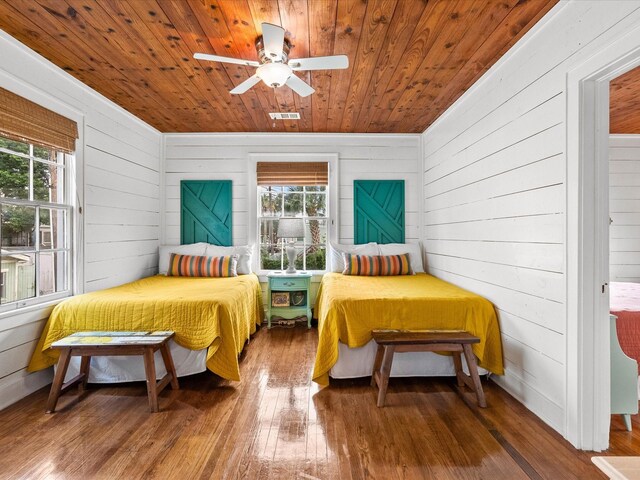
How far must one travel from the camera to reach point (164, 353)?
7.89 ft

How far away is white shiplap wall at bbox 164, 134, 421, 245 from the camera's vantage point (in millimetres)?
4340

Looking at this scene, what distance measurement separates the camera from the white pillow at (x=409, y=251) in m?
4.14

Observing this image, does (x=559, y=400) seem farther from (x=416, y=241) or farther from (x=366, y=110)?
(x=366, y=110)

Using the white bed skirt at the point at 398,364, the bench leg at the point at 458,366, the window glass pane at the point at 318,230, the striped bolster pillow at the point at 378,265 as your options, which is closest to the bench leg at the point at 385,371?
the white bed skirt at the point at 398,364

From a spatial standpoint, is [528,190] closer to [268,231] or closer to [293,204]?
[293,204]

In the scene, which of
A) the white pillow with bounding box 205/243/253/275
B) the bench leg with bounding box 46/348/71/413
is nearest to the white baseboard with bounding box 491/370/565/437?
the white pillow with bounding box 205/243/253/275

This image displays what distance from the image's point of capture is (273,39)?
78.4 inches

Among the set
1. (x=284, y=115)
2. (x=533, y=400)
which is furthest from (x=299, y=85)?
(x=533, y=400)

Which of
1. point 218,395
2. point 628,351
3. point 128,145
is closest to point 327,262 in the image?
point 218,395

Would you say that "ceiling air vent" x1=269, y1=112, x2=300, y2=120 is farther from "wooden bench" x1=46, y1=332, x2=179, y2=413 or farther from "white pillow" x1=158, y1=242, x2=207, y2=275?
"wooden bench" x1=46, y1=332, x2=179, y2=413

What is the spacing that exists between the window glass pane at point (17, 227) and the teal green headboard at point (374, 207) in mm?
3167

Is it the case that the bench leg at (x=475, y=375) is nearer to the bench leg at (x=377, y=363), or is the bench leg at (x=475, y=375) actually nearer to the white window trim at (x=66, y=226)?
the bench leg at (x=377, y=363)

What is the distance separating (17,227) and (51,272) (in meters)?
0.45

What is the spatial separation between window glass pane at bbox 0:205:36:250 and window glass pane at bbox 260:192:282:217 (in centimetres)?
237
